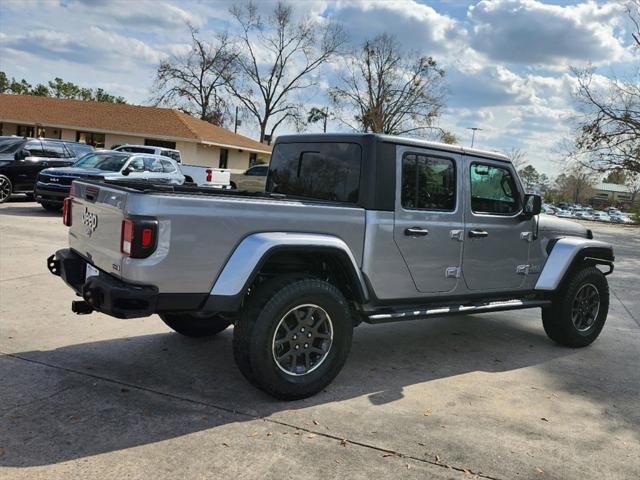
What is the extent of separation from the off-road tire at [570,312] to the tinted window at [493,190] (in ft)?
3.60

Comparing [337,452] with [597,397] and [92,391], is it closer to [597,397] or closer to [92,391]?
[92,391]

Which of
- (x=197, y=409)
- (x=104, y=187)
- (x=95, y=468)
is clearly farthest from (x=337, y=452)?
(x=104, y=187)

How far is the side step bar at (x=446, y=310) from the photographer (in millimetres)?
4398

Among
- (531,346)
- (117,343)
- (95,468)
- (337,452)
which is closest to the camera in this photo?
(95,468)

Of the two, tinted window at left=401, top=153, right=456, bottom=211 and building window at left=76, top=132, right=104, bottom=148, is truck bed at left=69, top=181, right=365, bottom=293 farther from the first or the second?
building window at left=76, top=132, right=104, bottom=148

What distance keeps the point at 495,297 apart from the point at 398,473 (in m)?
2.59

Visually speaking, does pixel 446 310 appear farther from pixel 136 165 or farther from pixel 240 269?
pixel 136 165

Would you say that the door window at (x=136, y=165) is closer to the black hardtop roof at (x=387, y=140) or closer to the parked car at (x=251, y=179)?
the parked car at (x=251, y=179)

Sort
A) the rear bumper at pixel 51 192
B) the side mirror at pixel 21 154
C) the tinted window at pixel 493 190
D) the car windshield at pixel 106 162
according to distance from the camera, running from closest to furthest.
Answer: the tinted window at pixel 493 190, the rear bumper at pixel 51 192, the car windshield at pixel 106 162, the side mirror at pixel 21 154

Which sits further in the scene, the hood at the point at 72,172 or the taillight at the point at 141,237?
the hood at the point at 72,172

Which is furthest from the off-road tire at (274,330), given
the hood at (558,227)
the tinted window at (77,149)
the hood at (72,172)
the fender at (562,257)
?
the tinted window at (77,149)

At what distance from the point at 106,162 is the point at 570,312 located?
12022 mm

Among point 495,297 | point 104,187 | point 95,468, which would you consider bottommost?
point 95,468

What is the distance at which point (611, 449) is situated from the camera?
12.0ft
